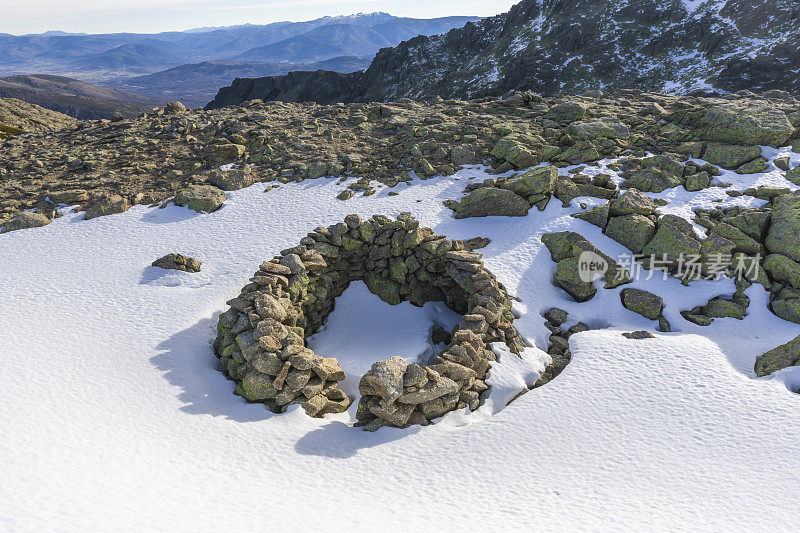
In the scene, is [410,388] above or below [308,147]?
below

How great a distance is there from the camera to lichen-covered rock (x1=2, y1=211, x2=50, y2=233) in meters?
25.5

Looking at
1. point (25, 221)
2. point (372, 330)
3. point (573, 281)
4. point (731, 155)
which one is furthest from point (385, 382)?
point (731, 155)

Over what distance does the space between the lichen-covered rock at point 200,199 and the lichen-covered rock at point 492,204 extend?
17.1 metres

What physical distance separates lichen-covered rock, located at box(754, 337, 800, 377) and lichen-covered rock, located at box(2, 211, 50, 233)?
39.5 m

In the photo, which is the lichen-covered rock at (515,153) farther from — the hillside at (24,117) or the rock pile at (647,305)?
the hillside at (24,117)

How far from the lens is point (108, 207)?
27.3m

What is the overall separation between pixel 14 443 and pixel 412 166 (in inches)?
1088

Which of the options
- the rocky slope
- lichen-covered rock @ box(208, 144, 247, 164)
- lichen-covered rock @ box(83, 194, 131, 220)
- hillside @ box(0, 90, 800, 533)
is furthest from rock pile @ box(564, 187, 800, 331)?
the rocky slope

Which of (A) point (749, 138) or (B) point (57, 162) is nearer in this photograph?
(A) point (749, 138)

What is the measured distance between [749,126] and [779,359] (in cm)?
2327

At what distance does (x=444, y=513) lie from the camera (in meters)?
10.3

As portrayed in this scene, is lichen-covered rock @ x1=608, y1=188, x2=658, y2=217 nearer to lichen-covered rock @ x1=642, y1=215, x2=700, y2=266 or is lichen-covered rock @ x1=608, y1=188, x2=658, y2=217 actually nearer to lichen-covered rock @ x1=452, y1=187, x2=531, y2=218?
lichen-covered rock @ x1=642, y1=215, x2=700, y2=266

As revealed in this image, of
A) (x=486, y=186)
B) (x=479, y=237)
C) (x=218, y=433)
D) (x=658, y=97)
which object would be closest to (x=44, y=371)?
(x=218, y=433)

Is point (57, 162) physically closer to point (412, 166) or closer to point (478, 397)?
point (412, 166)
